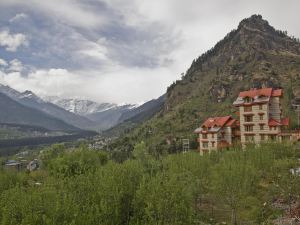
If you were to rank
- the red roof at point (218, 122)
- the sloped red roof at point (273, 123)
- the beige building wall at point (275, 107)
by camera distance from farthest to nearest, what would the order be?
the red roof at point (218, 122) → the beige building wall at point (275, 107) → the sloped red roof at point (273, 123)

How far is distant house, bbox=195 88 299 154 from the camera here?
3930 inches

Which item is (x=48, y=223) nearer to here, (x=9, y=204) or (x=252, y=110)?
(x=9, y=204)

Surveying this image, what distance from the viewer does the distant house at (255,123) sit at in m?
99.8

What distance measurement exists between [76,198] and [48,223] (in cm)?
1090

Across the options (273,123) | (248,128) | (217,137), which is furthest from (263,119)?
(217,137)

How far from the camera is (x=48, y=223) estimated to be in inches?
1169

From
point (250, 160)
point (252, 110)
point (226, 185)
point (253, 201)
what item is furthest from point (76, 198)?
point (252, 110)

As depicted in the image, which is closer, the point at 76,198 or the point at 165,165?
the point at 76,198

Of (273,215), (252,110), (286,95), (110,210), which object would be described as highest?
(286,95)

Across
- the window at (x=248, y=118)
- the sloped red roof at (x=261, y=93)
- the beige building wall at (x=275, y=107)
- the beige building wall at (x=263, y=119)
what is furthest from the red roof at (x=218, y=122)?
the beige building wall at (x=275, y=107)

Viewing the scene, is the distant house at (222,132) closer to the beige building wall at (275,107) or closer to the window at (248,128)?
the window at (248,128)

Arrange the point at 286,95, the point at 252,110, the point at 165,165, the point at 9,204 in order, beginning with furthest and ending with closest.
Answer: the point at 286,95, the point at 252,110, the point at 165,165, the point at 9,204

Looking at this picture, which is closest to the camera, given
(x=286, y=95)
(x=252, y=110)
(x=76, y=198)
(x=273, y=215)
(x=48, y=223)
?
(x=48, y=223)

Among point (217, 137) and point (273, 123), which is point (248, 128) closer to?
point (273, 123)
